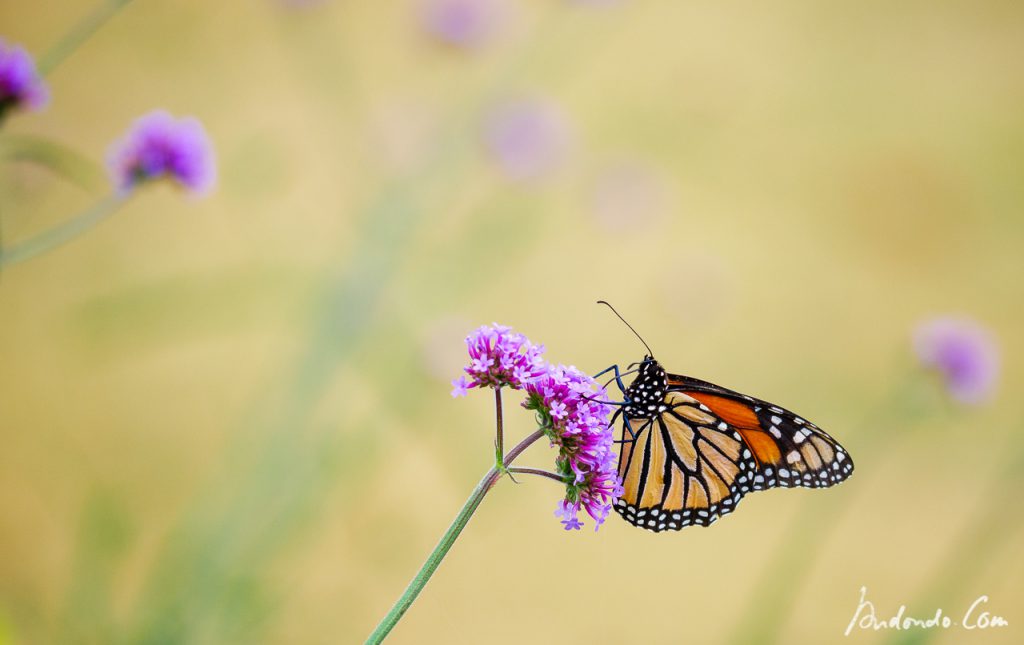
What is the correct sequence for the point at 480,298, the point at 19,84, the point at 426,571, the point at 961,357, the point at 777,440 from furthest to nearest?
the point at 480,298
the point at 961,357
the point at 777,440
the point at 19,84
the point at 426,571

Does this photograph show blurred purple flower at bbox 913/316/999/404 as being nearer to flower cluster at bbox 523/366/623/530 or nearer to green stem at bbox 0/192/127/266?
flower cluster at bbox 523/366/623/530

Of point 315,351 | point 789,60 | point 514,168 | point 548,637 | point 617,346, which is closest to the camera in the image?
point 315,351

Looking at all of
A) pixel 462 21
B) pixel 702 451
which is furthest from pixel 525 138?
pixel 702 451

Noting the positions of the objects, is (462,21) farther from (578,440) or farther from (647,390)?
(578,440)

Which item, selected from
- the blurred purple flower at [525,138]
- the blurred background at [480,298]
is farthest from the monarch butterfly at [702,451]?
the blurred purple flower at [525,138]

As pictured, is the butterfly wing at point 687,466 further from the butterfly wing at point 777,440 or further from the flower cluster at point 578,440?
the flower cluster at point 578,440

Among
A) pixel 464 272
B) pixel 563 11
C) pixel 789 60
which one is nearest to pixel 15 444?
pixel 464 272

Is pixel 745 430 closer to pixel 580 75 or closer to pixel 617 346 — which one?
pixel 617 346
